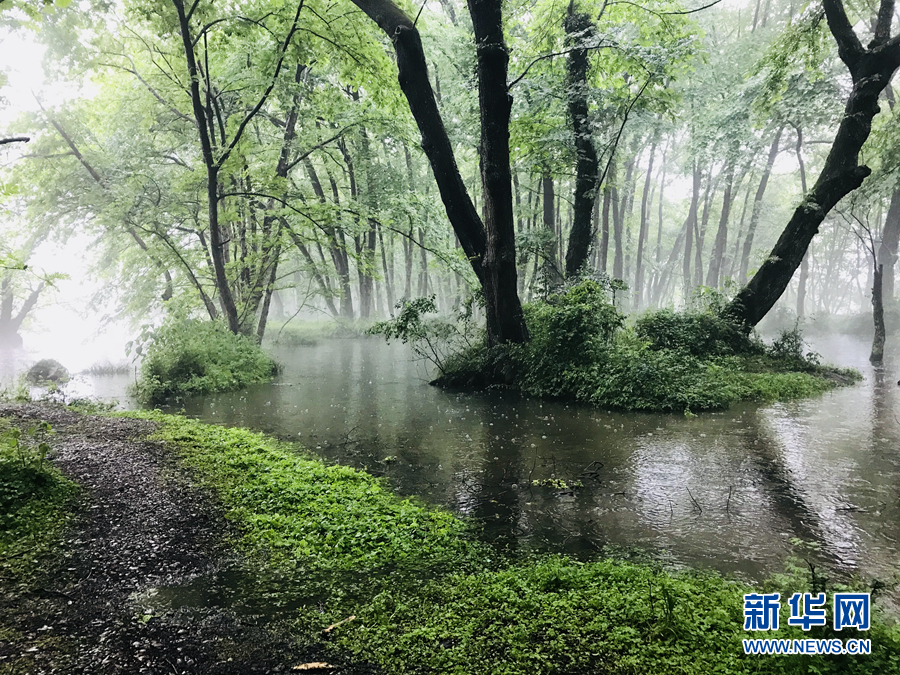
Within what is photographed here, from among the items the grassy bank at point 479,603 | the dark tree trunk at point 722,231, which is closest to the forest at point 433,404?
the grassy bank at point 479,603

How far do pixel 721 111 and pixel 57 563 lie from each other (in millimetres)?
22897

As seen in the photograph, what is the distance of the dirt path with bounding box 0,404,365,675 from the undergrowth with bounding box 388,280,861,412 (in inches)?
264

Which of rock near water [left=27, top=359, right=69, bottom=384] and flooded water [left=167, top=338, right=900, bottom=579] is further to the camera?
rock near water [left=27, top=359, right=69, bottom=384]

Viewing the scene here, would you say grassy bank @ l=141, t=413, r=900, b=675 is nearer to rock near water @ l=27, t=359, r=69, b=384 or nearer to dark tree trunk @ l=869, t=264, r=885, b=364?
rock near water @ l=27, t=359, r=69, b=384

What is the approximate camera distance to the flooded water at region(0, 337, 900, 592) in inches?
148

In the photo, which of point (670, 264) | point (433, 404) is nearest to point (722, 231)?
point (670, 264)

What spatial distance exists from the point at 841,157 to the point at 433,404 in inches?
416

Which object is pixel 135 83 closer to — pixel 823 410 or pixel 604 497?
pixel 604 497

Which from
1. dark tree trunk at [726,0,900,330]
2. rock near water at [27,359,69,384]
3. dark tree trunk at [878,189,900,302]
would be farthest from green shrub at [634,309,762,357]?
dark tree trunk at [878,189,900,302]

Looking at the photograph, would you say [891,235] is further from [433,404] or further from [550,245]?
[433,404]

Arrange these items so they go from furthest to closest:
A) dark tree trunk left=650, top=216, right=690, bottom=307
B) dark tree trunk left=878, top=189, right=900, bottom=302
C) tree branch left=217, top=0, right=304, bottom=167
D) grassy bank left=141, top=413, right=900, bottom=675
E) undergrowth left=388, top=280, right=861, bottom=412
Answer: dark tree trunk left=650, top=216, right=690, bottom=307 → dark tree trunk left=878, top=189, right=900, bottom=302 → tree branch left=217, top=0, right=304, bottom=167 → undergrowth left=388, top=280, right=861, bottom=412 → grassy bank left=141, top=413, right=900, bottom=675

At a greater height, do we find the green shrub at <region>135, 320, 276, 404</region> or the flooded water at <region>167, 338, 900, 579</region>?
the green shrub at <region>135, 320, 276, 404</region>

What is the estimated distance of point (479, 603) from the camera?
2791 mm

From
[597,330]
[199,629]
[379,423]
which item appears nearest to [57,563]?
[199,629]
